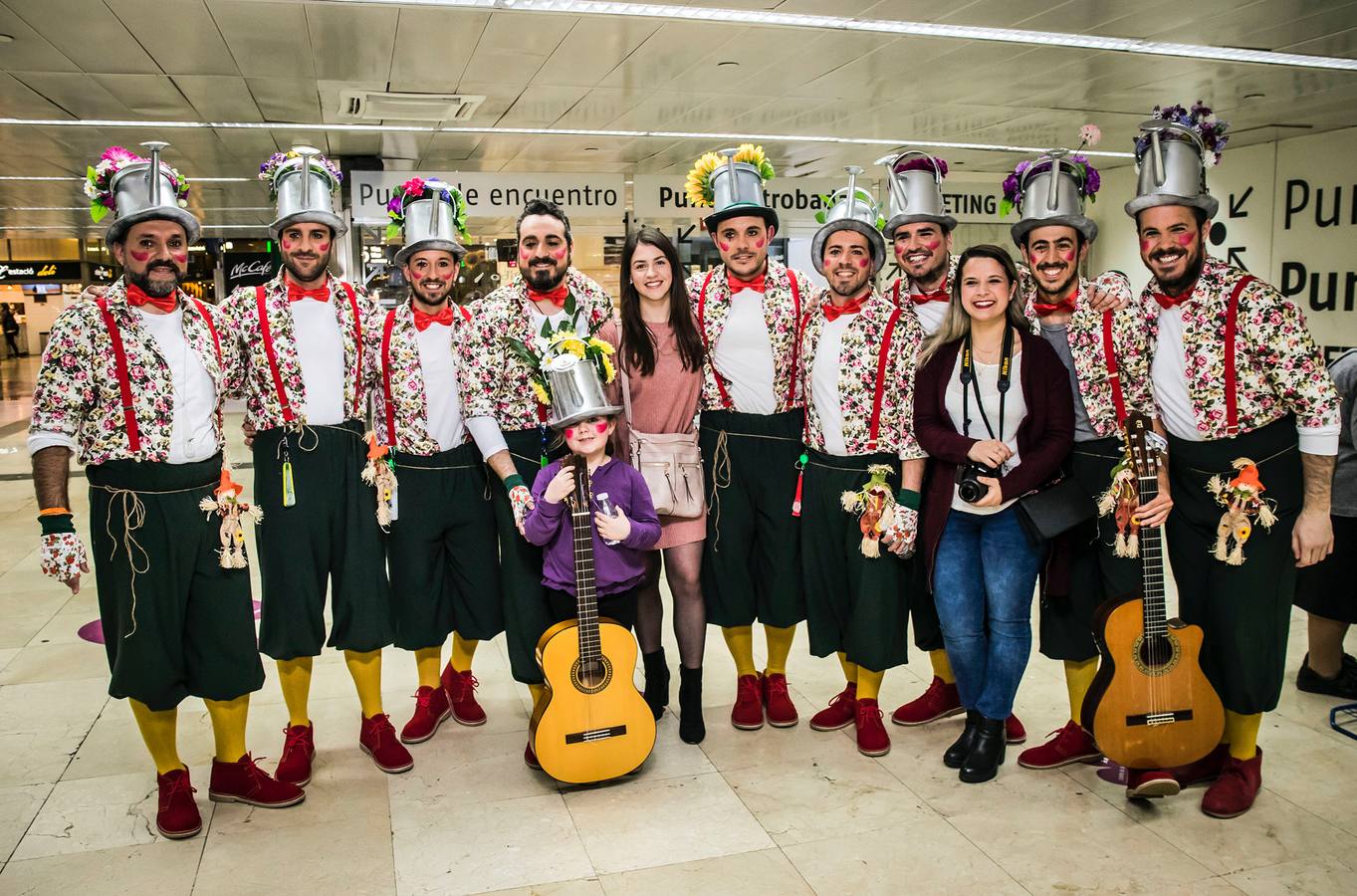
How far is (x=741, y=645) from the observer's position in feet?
12.1

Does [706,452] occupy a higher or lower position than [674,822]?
higher

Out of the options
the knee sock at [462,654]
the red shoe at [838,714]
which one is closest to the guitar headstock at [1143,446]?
the red shoe at [838,714]

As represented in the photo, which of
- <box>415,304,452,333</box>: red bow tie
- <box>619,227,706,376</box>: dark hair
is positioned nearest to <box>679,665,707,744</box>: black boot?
<box>619,227,706,376</box>: dark hair

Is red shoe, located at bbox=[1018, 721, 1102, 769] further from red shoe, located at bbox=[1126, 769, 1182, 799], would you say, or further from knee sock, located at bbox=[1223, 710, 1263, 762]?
knee sock, located at bbox=[1223, 710, 1263, 762]

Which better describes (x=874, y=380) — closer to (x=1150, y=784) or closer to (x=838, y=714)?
(x=838, y=714)

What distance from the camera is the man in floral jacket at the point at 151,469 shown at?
2795 mm

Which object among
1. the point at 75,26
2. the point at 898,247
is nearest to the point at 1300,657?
the point at 898,247

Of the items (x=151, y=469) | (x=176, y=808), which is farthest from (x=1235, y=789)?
(x=151, y=469)

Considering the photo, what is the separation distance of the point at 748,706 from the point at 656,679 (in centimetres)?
35

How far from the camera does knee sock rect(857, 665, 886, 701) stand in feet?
11.5

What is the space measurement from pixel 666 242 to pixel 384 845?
2.07 meters

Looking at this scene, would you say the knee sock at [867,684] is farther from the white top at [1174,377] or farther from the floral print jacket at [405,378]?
the floral print jacket at [405,378]

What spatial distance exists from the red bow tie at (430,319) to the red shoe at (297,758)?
139 centimetres

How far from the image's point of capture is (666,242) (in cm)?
342
